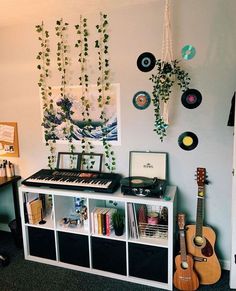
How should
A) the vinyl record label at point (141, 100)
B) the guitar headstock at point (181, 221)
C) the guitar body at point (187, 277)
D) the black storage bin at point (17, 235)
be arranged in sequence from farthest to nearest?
the black storage bin at point (17, 235)
the vinyl record label at point (141, 100)
the guitar headstock at point (181, 221)
the guitar body at point (187, 277)

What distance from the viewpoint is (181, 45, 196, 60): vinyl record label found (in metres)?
2.21

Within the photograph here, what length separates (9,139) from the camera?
2953mm

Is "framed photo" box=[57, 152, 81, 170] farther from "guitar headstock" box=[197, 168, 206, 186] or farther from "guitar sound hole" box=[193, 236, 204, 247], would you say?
"guitar sound hole" box=[193, 236, 204, 247]

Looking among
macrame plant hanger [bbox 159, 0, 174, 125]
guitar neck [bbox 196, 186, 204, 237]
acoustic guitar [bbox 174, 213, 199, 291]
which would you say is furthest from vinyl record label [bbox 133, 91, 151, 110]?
acoustic guitar [bbox 174, 213, 199, 291]

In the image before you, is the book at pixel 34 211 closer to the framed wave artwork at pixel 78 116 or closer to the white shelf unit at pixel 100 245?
the white shelf unit at pixel 100 245

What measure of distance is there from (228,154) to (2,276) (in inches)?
88.3

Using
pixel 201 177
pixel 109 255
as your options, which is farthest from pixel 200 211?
pixel 109 255

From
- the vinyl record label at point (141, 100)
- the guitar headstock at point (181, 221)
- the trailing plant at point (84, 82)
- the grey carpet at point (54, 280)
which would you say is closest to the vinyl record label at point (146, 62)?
the vinyl record label at point (141, 100)

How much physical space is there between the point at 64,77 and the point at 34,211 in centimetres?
133

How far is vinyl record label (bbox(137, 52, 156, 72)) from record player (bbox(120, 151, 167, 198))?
76 cm

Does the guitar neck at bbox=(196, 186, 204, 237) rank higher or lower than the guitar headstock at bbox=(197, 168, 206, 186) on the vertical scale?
lower

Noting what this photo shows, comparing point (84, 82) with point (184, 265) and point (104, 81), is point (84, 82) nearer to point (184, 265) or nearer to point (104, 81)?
point (104, 81)

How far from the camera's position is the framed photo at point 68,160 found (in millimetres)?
2697

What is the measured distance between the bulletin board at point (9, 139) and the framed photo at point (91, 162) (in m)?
0.81
